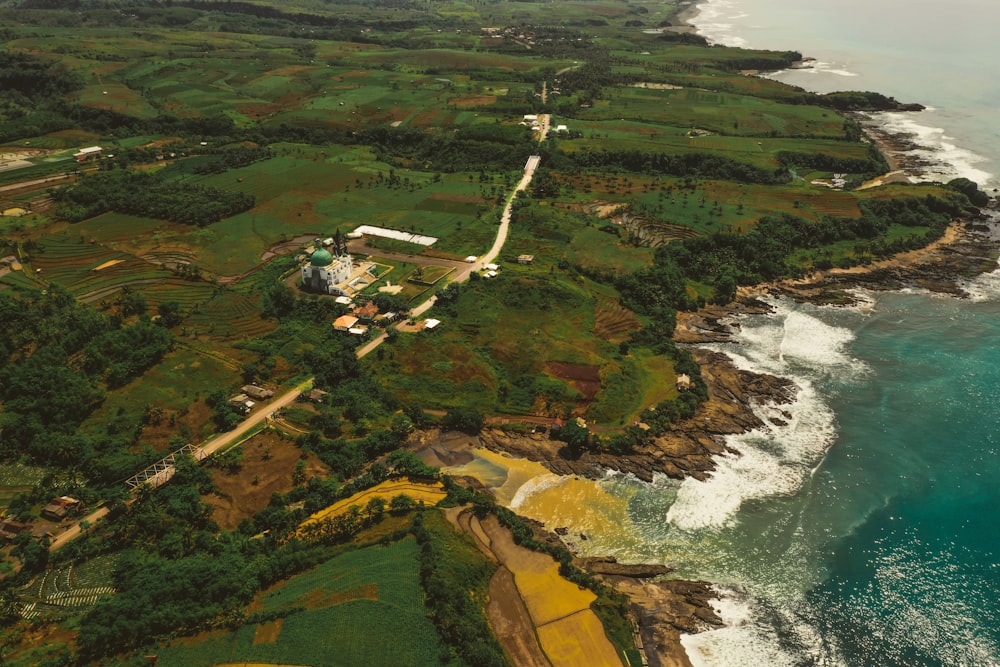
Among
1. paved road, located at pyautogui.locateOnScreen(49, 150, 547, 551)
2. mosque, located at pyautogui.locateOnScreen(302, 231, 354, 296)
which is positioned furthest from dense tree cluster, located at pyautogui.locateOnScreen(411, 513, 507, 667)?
mosque, located at pyautogui.locateOnScreen(302, 231, 354, 296)

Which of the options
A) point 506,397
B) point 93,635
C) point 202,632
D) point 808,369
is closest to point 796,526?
point 808,369

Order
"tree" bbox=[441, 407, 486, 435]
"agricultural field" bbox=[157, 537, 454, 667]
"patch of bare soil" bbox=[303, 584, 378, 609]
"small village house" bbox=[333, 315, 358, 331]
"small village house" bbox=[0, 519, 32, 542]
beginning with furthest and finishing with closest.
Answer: "small village house" bbox=[333, 315, 358, 331] → "tree" bbox=[441, 407, 486, 435] → "small village house" bbox=[0, 519, 32, 542] → "patch of bare soil" bbox=[303, 584, 378, 609] → "agricultural field" bbox=[157, 537, 454, 667]

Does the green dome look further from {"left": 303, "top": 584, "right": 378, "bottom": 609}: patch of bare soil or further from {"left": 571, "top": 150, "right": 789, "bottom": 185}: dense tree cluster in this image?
{"left": 571, "top": 150, "right": 789, "bottom": 185}: dense tree cluster

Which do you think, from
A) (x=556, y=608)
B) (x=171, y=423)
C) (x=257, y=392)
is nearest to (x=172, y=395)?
(x=171, y=423)

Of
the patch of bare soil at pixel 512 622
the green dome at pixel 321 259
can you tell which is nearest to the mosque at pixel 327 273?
the green dome at pixel 321 259

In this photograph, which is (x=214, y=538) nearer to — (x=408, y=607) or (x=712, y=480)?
(x=408, y=607)
